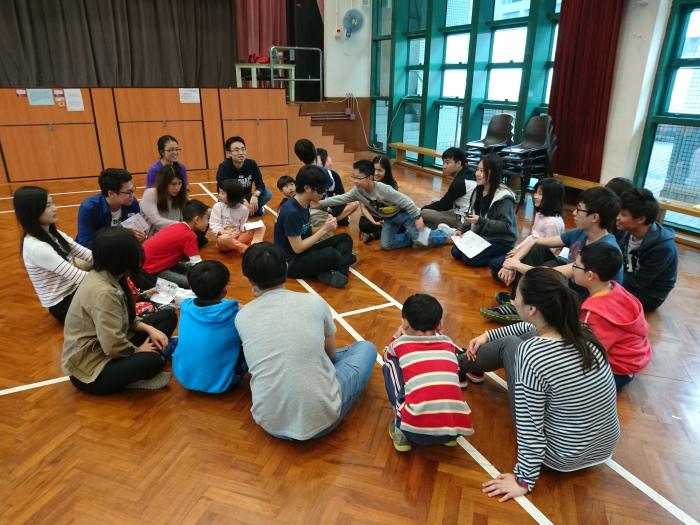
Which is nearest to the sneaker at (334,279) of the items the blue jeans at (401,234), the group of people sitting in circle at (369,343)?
the group of people sitting in circle at (369,343)

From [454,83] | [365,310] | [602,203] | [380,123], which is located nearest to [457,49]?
[454,83]

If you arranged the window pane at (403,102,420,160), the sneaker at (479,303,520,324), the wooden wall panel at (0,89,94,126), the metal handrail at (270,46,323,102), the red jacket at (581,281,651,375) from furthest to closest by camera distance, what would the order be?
the window pane at (403,102,420,160) → the metal handrail at (270,46,323,102) → the wooden wall panel at (0,89,94,126) → the sneaker at (479,303,520,324) → the red jacket at (581,281,651,375)

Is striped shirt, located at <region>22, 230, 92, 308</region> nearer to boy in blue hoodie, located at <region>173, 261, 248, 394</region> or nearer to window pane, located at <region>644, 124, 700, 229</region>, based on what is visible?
boy in blue hoodie, located at <region>173, 261, 248, 394</region>

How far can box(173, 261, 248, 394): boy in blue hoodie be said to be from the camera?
2035 millimetres

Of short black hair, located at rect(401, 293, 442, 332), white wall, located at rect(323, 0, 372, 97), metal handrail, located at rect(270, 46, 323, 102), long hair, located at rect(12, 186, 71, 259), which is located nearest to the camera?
short black hair, located at rect(401, 293, 442, 332)

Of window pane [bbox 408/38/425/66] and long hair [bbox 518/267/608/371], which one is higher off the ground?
window pane [bbox 408/38/425/66]

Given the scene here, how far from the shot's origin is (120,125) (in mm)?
7148

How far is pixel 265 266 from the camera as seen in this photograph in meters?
1.81

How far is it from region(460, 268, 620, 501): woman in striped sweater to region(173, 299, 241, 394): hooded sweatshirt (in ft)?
3.88

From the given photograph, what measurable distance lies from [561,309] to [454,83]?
7.15 m

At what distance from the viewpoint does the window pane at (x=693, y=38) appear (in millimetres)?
4551

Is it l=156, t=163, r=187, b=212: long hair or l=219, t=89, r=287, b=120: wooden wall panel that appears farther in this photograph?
l=219, t=89, r=287, b=120: wooden wall panel

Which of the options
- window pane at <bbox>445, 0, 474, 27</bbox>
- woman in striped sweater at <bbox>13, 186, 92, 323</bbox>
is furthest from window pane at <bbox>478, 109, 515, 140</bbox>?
woman in striped sweater at <bbox>13, 186, 92, 323</bbox>

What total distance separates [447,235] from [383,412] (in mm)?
2544
